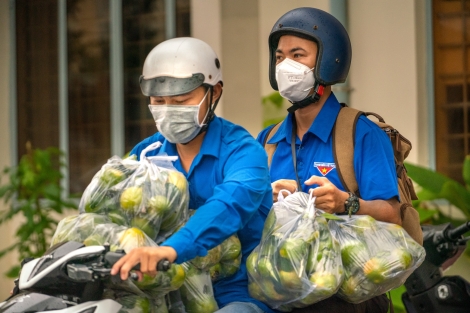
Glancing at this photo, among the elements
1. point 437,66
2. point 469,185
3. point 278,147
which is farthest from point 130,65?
point 278,147

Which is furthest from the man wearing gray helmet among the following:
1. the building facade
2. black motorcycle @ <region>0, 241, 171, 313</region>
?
the building facade

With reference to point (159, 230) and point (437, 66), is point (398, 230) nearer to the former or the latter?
point (159, 230)

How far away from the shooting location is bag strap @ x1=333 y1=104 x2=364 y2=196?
11.0 feet

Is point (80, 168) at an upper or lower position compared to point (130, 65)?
lower

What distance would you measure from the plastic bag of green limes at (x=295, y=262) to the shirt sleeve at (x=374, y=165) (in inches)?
12.3

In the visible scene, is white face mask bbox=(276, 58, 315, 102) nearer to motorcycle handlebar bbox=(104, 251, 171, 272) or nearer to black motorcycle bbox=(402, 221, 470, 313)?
black motorcycle bbox=(402, 221, 470, 313)

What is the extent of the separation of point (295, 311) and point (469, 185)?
327cm

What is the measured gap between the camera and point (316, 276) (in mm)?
2963

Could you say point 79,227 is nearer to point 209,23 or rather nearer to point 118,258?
point 118,258

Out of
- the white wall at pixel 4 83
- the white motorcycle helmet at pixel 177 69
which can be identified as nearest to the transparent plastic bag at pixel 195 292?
the white motorcycle helmet at pixel 177 69

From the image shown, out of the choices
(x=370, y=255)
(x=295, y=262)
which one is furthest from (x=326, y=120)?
(x=295, y=262)

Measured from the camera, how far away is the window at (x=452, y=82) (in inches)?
261

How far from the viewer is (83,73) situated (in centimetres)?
830

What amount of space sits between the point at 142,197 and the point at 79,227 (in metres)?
0.22
